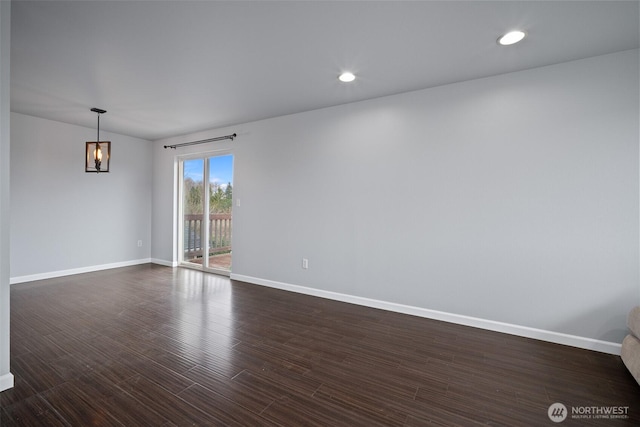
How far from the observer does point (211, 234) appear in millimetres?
5270

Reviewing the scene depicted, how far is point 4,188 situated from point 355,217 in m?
3.08

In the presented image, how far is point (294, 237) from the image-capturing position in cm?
414

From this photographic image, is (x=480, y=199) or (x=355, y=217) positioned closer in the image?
(x=480, y=199)

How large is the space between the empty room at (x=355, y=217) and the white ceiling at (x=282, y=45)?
23mm

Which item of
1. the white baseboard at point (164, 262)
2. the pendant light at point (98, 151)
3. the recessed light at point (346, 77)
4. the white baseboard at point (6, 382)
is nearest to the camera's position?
the white baseboard at point (6, 382)

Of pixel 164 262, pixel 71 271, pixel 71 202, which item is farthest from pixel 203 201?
pixel 71 271

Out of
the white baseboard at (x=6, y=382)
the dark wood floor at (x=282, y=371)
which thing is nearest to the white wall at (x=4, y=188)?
the white baseboard at (x=6, y=382)

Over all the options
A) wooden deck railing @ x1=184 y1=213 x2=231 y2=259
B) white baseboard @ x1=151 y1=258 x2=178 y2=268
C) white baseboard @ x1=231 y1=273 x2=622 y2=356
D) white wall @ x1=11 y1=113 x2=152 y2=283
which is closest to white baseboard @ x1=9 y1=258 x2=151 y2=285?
white wall @ x1=11 y1=113 x2=152 y2=283

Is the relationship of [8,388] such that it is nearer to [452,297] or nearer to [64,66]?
[64,66]

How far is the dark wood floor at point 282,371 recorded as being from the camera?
1.69m

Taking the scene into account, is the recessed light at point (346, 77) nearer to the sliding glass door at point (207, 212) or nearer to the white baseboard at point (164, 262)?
the sliding glass door at point (207, 212)

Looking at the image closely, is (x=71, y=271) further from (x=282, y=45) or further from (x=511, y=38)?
(x=511, y=38)

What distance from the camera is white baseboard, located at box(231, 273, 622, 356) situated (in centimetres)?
249

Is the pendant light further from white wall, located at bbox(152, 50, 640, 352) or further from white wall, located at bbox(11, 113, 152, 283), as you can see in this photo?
white wall, located at bbox(152, 50, 640, 352)
